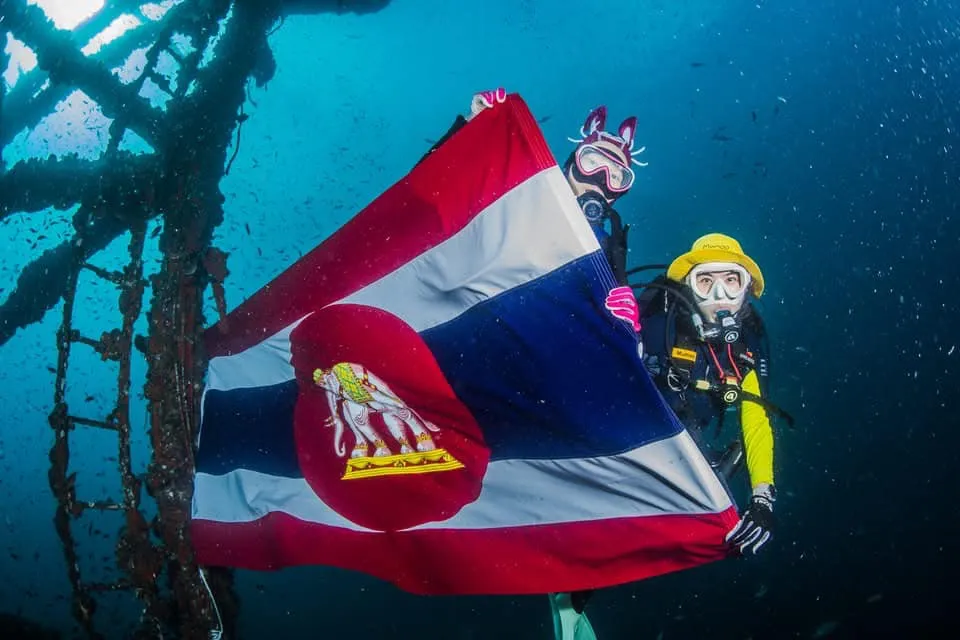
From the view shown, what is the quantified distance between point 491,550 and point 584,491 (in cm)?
69

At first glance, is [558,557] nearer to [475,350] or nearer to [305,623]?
[475,350]

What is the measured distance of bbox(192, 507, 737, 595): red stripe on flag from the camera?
2.77 metres

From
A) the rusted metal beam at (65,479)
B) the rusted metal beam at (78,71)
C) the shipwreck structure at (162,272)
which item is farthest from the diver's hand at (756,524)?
the rusted metal beam at (78,71)

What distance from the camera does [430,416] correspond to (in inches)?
132

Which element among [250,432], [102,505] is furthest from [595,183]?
[102,505]

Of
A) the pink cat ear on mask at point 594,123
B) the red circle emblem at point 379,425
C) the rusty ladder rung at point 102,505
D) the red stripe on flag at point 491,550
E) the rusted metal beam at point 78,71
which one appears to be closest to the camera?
the red stripe on flag at point 491,550

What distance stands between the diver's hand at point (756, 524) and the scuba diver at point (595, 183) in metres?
1.51

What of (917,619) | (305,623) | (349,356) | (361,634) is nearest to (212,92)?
(349,356)

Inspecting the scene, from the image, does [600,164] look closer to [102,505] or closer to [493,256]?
[493,256]

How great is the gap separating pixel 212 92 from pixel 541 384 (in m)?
5.03

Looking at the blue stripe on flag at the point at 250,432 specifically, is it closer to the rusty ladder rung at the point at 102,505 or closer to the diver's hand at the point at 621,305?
the rusty ladder rung at the point at 102,505

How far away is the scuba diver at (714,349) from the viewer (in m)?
3.97

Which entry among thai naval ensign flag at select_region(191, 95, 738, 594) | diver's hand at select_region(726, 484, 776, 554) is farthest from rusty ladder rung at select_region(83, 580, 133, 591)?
diver's hand at select_region(726, 484, 776, 554)

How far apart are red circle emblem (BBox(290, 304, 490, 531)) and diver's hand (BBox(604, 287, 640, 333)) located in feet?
3.47
